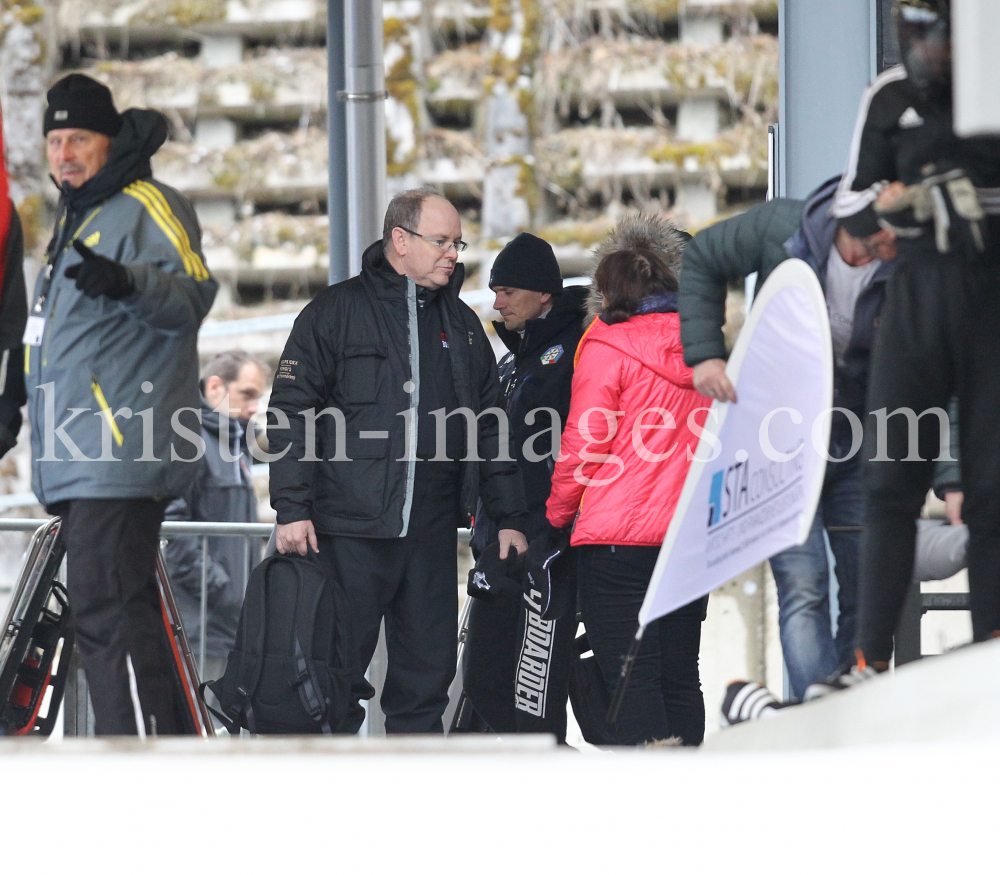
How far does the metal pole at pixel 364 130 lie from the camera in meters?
4.97

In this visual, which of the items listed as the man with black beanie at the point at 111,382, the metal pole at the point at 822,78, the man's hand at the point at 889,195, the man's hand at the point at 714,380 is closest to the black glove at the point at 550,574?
the man's hand at the point at 714,380

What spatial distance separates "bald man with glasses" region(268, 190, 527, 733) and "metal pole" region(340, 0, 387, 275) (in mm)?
1116

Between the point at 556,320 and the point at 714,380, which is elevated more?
the point at 556,320

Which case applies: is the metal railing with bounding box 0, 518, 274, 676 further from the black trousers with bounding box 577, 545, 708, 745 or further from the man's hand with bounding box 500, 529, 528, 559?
the black trousers with bounding box 577, 545, 708, 745

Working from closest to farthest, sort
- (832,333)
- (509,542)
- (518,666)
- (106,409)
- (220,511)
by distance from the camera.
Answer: (832,333) → (106,409) → (509,542) → (518,666) → (220,511)

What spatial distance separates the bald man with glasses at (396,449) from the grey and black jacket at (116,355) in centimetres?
48

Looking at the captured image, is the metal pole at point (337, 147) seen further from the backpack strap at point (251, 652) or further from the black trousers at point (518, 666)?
the backpack strap at point (251, 652)

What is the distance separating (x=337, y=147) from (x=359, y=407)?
186 cm

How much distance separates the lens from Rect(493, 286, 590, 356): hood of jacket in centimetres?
416

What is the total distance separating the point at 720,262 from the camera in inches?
122

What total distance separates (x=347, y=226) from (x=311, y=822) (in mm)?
3543

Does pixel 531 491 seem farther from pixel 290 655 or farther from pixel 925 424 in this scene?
pixel 925 424

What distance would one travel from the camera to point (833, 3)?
3.96 meters

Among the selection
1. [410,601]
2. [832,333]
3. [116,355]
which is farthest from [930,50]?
Result: [410,601]
